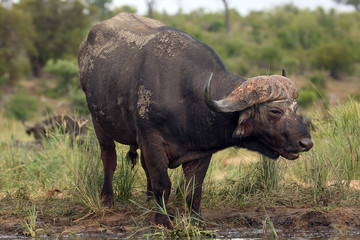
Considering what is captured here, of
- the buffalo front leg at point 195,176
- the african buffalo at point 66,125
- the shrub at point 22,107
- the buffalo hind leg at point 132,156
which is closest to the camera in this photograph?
the buffalo front leg at point 195,176

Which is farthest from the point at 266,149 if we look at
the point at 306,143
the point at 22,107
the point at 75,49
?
the point at 75,49

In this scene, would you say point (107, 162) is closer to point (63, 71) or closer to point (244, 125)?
point (244, 125)

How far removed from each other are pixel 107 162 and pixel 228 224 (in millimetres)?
1653

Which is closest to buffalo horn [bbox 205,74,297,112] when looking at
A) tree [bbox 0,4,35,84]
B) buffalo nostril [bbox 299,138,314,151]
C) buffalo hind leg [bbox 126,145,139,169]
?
buffalo nostril [bbox 299,138,314,151]

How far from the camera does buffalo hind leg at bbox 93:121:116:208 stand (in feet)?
22.7

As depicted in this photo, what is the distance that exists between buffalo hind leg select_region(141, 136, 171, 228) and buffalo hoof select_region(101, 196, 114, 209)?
1.03 metres

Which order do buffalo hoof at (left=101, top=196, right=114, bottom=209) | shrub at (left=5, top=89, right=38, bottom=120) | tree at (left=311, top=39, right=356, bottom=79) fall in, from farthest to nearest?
tree at (left=311, top=39, right=356, bottom=79)
shrub at (left=5, top=89, right=38, bottom=120)
buffalo hoof at (left=101, top=196, right=114, bottom=209)

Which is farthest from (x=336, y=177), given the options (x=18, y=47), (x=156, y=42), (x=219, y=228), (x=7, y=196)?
(x=18, y=47)

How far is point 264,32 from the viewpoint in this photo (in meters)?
60.6

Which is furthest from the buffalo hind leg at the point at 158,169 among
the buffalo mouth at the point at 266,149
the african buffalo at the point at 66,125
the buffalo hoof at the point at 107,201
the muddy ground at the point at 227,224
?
the african buffalo at the point at 66,125

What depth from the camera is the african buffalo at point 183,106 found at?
5.38 metres

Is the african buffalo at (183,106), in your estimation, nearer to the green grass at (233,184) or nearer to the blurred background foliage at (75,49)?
the green grass at (233,184)

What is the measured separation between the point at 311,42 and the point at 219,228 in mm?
43415

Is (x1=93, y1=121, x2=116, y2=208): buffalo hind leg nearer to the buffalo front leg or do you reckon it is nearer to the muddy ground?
the muddy ground
